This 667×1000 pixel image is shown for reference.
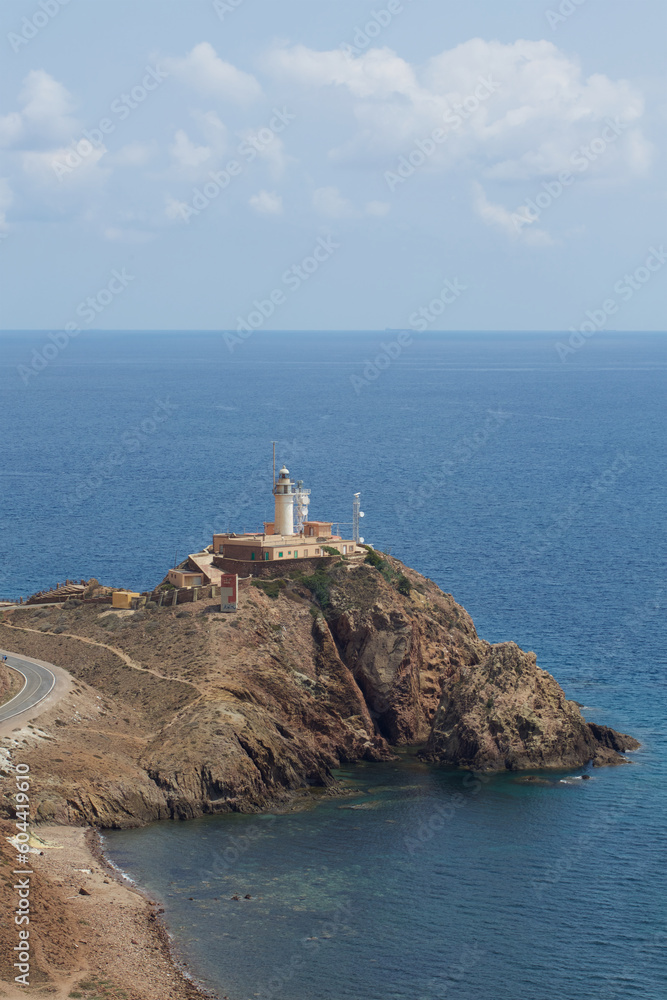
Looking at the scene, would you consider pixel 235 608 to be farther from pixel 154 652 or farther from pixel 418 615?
pixel 418 615

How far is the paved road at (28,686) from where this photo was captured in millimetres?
80500

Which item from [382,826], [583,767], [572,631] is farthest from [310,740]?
[572,631]

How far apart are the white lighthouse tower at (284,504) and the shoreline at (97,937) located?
41.5m

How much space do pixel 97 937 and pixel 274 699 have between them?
29.9 meters

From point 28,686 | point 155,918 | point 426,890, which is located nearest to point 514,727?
point 426,890

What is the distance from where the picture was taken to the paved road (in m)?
80.5

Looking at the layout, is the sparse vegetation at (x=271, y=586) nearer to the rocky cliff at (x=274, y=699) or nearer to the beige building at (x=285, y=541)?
the rocky cliff at (x=274, y=699)

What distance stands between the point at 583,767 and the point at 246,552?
32209 mm

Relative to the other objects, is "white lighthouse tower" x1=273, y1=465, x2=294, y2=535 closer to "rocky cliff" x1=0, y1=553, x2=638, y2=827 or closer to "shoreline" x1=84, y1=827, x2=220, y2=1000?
"rocky cliff" x1=0, y1=553, x2=638, y2=827

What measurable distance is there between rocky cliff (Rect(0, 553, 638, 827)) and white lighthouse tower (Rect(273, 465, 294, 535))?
6920 millimetres

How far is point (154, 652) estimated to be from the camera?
301 feet

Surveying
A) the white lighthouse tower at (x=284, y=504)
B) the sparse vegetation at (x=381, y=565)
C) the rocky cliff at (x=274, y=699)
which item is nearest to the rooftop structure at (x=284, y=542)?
the white lighthouse tower at (x=284, y=504)

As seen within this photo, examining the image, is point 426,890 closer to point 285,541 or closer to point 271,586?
point 271,586

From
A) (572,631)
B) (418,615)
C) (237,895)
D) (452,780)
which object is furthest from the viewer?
(572,631)
